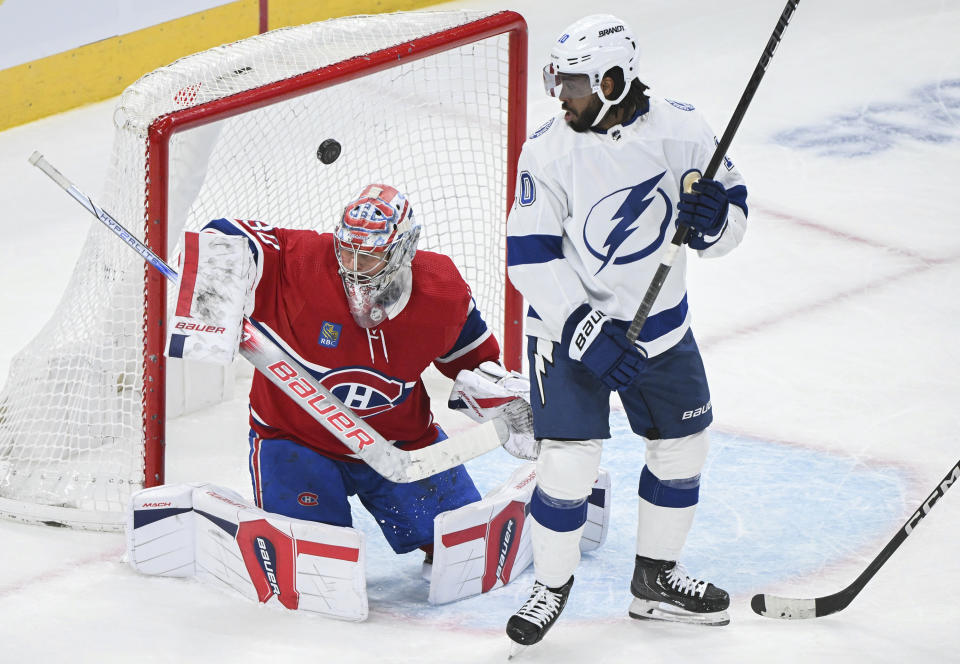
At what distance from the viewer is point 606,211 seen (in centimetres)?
251

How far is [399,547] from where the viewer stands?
9.91ft

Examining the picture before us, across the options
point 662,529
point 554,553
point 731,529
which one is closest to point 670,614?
point 662,529

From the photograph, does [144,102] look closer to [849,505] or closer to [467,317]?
[467,317]

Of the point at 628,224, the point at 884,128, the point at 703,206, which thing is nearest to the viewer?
the point at 703,206

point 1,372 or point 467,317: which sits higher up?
point 467,317

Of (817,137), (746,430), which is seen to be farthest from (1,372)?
(817,137)

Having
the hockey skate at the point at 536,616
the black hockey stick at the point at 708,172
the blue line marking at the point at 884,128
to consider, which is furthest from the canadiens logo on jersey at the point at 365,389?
the blue line marking at the point at 884,128

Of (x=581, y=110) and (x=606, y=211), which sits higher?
(x=581, y=110)

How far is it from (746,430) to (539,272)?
137 cm

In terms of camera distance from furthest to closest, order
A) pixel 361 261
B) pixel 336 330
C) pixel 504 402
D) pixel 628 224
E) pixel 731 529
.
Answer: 1. pixel 731 529
2. pixel 504 402
3. pixel 336 330
4. pixel 361 261
5. pixel 628 224

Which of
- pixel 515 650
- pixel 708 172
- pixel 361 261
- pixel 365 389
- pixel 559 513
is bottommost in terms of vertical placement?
pixel 515 650

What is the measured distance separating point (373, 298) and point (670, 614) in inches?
33.1

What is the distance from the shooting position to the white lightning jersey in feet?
8.19

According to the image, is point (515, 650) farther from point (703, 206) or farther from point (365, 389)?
point (703, 206)
